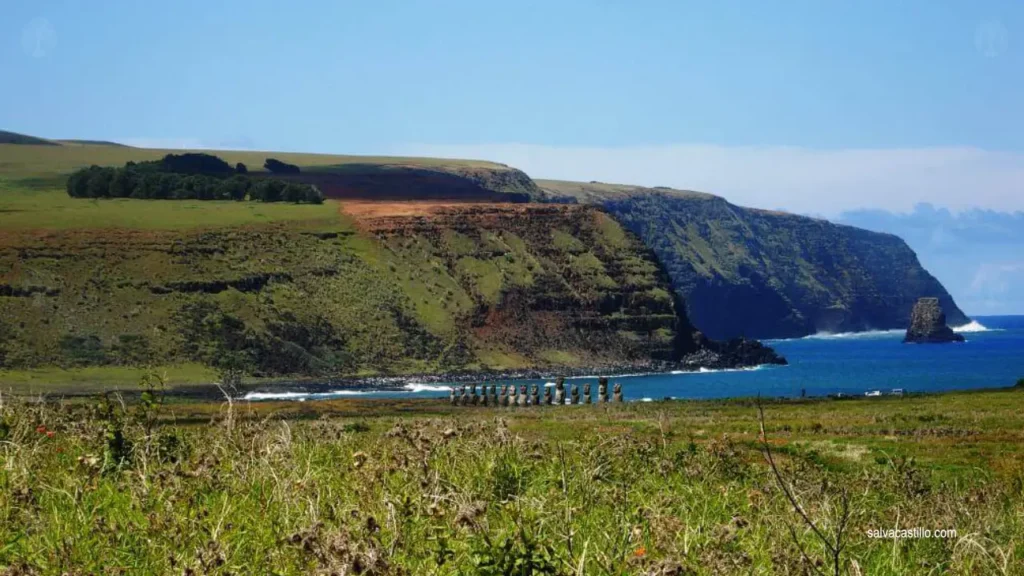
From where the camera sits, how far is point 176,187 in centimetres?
16738

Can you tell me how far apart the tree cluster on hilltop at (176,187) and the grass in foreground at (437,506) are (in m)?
150

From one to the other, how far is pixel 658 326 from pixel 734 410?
4310 inches

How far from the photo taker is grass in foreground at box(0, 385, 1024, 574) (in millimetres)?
10953

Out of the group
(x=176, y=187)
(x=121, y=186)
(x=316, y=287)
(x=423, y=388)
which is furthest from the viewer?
(x=176, y=187)

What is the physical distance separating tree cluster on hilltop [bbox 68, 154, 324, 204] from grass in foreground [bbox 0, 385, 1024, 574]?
150 metres

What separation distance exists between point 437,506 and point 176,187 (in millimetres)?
163259

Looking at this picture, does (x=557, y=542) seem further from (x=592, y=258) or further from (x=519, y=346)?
(x=592, y=258)

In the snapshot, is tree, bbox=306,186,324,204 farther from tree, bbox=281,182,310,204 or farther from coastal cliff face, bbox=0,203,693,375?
coastal cliff face, bbox=0,203,693,375

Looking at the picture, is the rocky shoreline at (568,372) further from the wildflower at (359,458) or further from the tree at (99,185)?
the wildflower at (359,458)

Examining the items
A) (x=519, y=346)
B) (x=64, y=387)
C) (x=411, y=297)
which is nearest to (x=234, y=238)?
(x=411, y=297)

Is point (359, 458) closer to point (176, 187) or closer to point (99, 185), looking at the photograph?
point (176, 187)

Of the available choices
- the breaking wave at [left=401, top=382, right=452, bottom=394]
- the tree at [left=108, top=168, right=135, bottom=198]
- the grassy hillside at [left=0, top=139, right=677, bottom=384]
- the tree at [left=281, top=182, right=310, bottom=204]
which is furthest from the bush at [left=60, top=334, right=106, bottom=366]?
the tree at [left=281, top=182, right=310, bottom=204]

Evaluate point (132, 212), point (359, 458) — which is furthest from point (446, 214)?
point (359, 458)

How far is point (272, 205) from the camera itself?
16300 centimetres
